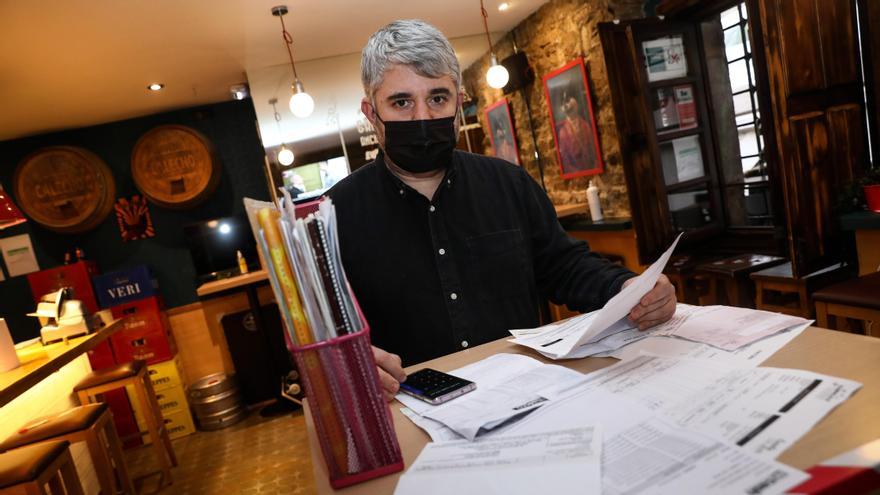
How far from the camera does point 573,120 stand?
178 inches

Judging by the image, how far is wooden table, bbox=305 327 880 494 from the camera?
57 centimetres

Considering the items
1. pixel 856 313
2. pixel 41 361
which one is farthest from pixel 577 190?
pixel 41 361

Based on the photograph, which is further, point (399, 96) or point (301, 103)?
point (301, 103)

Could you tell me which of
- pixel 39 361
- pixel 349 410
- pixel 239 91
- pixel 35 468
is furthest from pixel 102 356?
pixel 349 410

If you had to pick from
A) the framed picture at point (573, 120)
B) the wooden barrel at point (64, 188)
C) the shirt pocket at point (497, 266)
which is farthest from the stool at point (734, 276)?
the wooden barrel at point (64, 188)

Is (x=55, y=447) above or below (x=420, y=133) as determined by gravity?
below

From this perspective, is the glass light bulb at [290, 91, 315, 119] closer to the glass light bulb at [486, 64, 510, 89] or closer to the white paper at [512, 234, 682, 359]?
the glass light bulb at [486, 64, 510, 89]

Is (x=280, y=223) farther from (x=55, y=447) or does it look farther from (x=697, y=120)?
(x=697, y=120)

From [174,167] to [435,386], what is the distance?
5.41 meters

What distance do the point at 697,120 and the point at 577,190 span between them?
125cm

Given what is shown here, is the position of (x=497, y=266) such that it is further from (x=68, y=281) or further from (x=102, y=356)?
(x=68, y=281)

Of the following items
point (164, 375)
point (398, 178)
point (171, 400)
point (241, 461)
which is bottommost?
point (241, 461)

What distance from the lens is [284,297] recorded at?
28.0 inches

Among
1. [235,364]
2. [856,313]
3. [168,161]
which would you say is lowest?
[235,364]
